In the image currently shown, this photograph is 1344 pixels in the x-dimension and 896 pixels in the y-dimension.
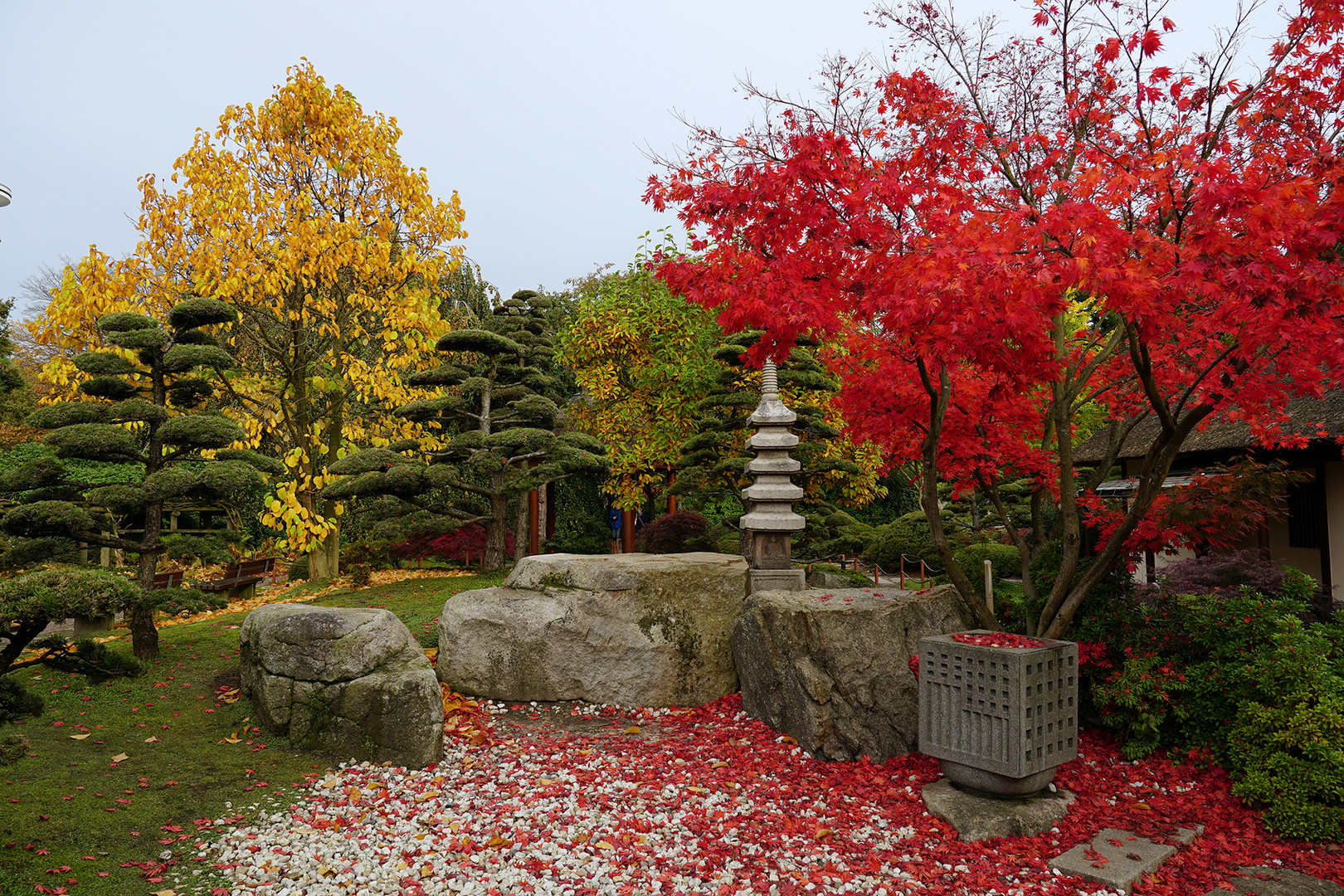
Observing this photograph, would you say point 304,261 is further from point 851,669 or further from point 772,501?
point 851,669

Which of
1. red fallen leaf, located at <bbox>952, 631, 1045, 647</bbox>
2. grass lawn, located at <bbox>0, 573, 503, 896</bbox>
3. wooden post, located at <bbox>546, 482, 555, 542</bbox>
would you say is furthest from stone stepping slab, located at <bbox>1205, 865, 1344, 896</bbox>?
wooden post, located at <bbox>546, 482, 555, 542</bbox>

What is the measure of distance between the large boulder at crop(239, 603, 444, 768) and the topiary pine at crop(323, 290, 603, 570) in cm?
521

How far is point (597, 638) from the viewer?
7477mm

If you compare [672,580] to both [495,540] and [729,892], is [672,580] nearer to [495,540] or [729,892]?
[729,892]

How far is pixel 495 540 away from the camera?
41.6 ft

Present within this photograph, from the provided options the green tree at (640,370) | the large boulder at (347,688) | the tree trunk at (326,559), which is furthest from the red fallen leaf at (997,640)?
the tree trunk at (326,559)

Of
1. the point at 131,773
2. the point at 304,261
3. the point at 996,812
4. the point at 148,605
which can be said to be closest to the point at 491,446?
the point at 304,261

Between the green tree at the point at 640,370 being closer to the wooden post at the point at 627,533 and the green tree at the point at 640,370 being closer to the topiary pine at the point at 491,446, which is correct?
the wooden post at the point at 627,533

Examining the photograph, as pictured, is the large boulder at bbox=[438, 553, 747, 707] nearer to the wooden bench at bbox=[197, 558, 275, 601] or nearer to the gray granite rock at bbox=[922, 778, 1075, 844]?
the gray granite rock at bbox=[922, 778, 1075, 844]

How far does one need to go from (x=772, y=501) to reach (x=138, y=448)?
6.37 metres

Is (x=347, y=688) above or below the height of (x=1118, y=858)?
above

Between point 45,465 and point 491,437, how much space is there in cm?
564

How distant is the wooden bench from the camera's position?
1316 centimetres

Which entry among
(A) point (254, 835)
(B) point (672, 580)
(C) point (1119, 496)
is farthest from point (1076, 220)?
(C) point (1119, 496)
